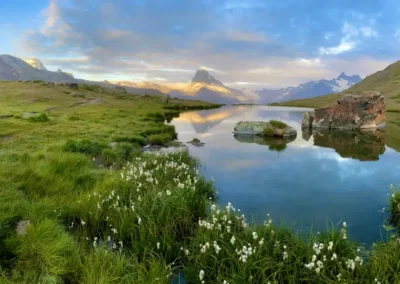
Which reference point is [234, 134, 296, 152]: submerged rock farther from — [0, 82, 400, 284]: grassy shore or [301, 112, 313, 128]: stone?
[0, 82, 400, 284]: grassy shore

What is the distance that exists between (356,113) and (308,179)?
40937 mm

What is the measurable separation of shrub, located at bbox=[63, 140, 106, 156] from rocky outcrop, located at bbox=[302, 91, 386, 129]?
46317mm

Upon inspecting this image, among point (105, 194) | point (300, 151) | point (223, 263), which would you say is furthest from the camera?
point (300, 151)

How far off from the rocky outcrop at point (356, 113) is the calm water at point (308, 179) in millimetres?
18430

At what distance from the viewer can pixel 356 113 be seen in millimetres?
57188

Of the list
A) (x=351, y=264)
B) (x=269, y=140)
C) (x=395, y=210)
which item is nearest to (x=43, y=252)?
(x=351, y=264)

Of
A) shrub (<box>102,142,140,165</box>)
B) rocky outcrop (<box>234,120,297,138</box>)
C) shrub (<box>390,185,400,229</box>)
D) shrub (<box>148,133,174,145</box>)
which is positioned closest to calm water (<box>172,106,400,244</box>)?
shrub (<box>390,185,400,229</box>)

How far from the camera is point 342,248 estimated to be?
9594 millimetres

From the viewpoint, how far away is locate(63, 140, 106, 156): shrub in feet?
80.3

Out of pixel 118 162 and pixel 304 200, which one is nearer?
pixel 304 200

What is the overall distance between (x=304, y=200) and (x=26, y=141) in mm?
24216

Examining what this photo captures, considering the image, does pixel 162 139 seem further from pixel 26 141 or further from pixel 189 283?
pixel 189 283

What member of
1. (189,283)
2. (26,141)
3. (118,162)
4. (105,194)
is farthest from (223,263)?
(26,141)

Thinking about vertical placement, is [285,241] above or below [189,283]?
above
